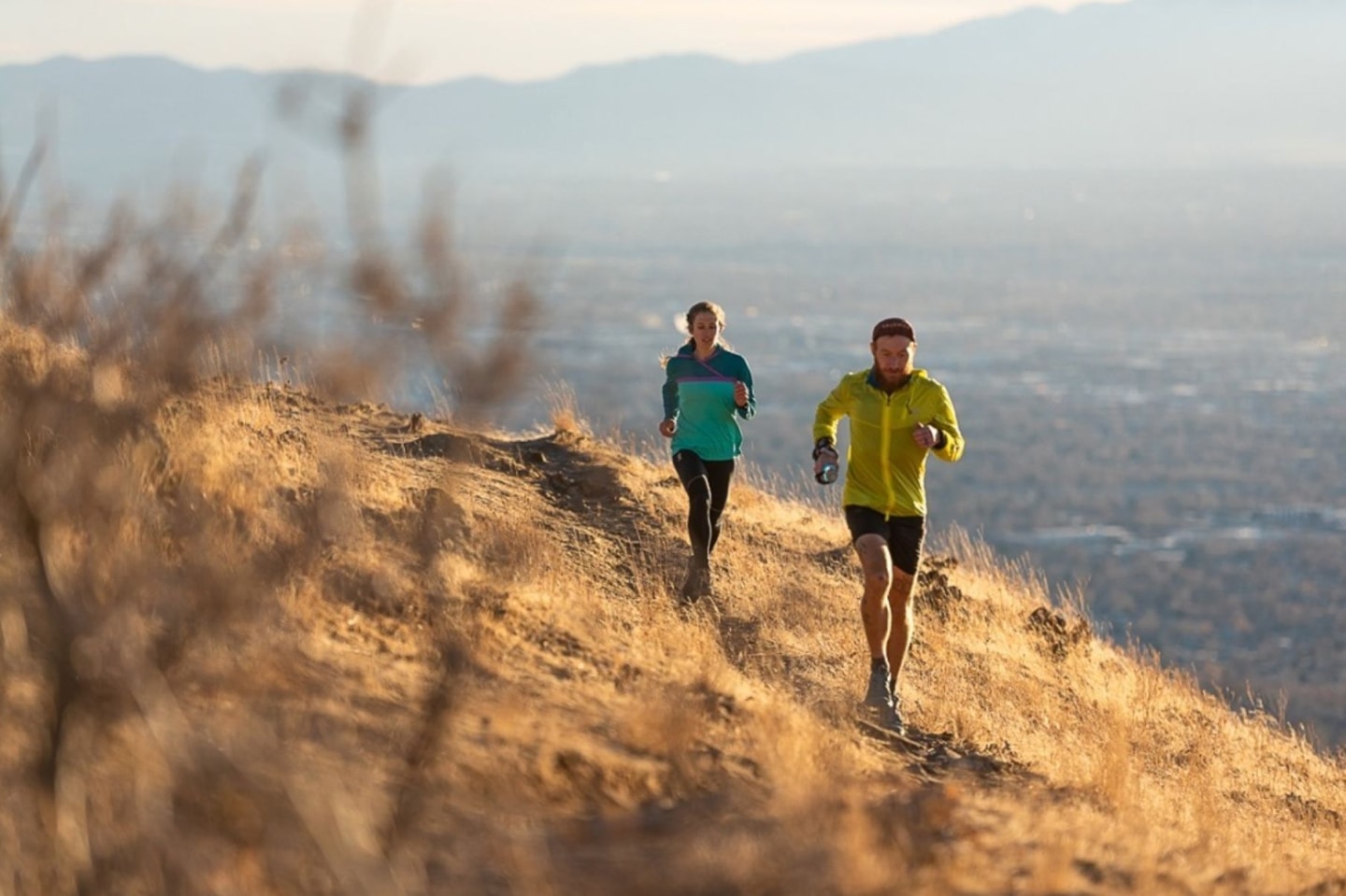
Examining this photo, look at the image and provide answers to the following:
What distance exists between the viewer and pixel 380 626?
6.93m

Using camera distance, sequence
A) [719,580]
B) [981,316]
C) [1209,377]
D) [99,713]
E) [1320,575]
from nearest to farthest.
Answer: [99,713]
[719,580]
[1320,575]
[1209,377]
[981,316]

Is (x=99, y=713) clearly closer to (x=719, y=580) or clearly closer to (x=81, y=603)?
(x=81, y=603)

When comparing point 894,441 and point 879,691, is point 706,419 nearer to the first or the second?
point 894,441

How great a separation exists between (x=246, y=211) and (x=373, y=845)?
6.45ft

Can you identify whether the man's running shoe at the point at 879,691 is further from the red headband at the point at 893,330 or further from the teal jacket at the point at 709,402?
the teal jacket at the point at 709,402

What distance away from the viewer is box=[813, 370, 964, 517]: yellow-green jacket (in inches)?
322

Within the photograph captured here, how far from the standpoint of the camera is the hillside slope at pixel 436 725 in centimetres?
469

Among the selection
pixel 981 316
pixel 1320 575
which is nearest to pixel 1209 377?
pixel 981 316

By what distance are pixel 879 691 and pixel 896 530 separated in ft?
2.54

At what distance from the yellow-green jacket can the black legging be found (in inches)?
66.0

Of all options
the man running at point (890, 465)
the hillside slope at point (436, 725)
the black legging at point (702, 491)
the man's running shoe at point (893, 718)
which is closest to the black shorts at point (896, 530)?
the man running at point (890, 465)

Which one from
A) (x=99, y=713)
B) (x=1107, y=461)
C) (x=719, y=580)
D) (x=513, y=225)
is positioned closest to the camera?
(x=99, y=713)

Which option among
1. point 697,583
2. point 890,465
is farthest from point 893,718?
point 697,583

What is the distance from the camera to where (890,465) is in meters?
8.20
